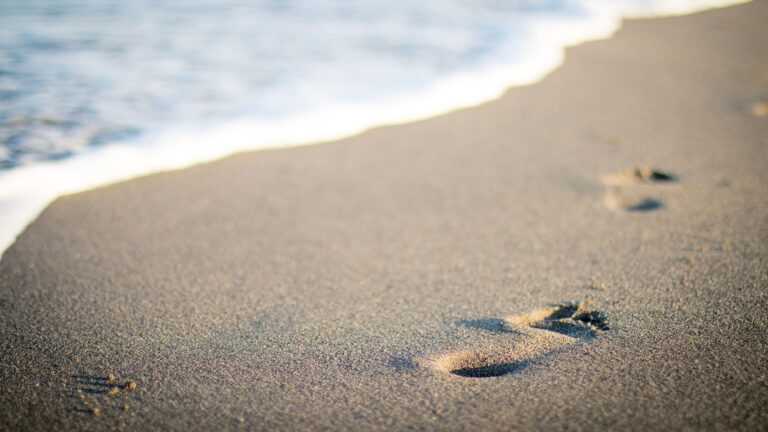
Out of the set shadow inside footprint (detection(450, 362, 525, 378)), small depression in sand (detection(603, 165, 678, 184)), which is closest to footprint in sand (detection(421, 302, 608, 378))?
shadow inside footprint (detection(450, 362, 525, 378))

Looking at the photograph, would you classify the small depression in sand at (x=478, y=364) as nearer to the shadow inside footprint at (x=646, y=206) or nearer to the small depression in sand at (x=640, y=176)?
the shadow inside footprint at (x=646, y=206)

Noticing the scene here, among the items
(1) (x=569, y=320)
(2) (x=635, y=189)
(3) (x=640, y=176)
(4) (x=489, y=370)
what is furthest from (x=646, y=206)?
(4) (x=489, y=370)

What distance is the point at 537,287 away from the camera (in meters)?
1.87

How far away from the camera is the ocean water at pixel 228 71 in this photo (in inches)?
113

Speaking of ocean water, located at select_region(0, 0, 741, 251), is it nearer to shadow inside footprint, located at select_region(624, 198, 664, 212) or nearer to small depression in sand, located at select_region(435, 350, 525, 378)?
shadow inside footprint, located at select_region(624, 198, 664, 212)

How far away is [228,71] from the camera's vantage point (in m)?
4.11

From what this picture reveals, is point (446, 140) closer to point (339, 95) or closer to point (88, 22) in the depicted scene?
point (339, 95)

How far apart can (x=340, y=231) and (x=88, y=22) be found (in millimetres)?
4555

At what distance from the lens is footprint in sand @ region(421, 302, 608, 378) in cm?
155

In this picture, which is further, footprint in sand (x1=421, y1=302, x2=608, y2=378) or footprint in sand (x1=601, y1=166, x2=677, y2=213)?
footprint in sand (x1=601, y1=166, x2=677, y2=213)

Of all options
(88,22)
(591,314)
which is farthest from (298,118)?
(88,22)

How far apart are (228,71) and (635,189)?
3.06 metres

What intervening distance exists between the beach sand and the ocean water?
26 cm

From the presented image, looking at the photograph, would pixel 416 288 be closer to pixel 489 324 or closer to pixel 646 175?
pixel 489 324
